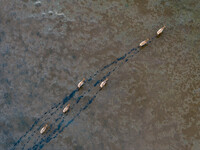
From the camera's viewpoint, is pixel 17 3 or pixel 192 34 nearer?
pixel 192 34

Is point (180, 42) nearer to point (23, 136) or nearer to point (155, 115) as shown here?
point (155, 115)

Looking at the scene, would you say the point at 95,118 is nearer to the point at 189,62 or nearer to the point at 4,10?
the point at 189,62

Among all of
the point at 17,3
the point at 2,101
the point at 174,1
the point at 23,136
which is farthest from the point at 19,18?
the point at 174,1

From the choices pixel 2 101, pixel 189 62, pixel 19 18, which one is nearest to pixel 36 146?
pixel 2 101

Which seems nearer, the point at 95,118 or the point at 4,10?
the point at 95,118

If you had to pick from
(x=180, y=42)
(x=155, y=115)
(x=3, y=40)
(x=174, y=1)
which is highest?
(x=3, y=40)

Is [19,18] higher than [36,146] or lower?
higher
